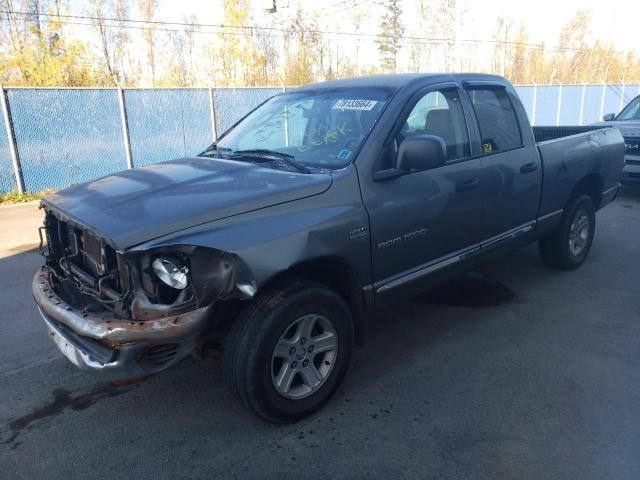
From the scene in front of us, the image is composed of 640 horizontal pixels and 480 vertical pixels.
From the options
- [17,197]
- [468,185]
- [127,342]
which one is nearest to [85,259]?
[127,342]

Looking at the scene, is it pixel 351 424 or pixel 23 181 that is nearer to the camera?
pixel 351 424

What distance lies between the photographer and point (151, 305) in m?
2.54

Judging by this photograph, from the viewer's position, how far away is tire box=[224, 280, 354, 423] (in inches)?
108

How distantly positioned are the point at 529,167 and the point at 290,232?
2.67 meters

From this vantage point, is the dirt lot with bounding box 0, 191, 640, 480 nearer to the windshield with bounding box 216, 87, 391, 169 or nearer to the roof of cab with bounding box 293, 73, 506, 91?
the windshield with bounding box 216, 87, 391, 169

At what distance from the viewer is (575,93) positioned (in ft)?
74.0

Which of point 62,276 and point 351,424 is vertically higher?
point 62,276

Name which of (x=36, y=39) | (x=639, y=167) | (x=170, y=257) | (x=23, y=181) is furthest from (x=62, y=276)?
(x=36, y=39)

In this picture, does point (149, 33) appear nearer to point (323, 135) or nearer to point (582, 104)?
point (582, 104)

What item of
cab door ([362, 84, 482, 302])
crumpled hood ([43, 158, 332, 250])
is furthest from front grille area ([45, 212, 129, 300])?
cab door ([362, 84, 482, 302])

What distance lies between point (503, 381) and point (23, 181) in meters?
10.1

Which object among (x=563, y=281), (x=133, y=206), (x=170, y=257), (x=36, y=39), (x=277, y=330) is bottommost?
(x=563, y=281)

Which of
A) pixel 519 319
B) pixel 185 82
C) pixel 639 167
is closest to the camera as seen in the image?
pixel 519 319

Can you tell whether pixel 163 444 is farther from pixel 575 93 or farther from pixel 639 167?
pixel 575 93
